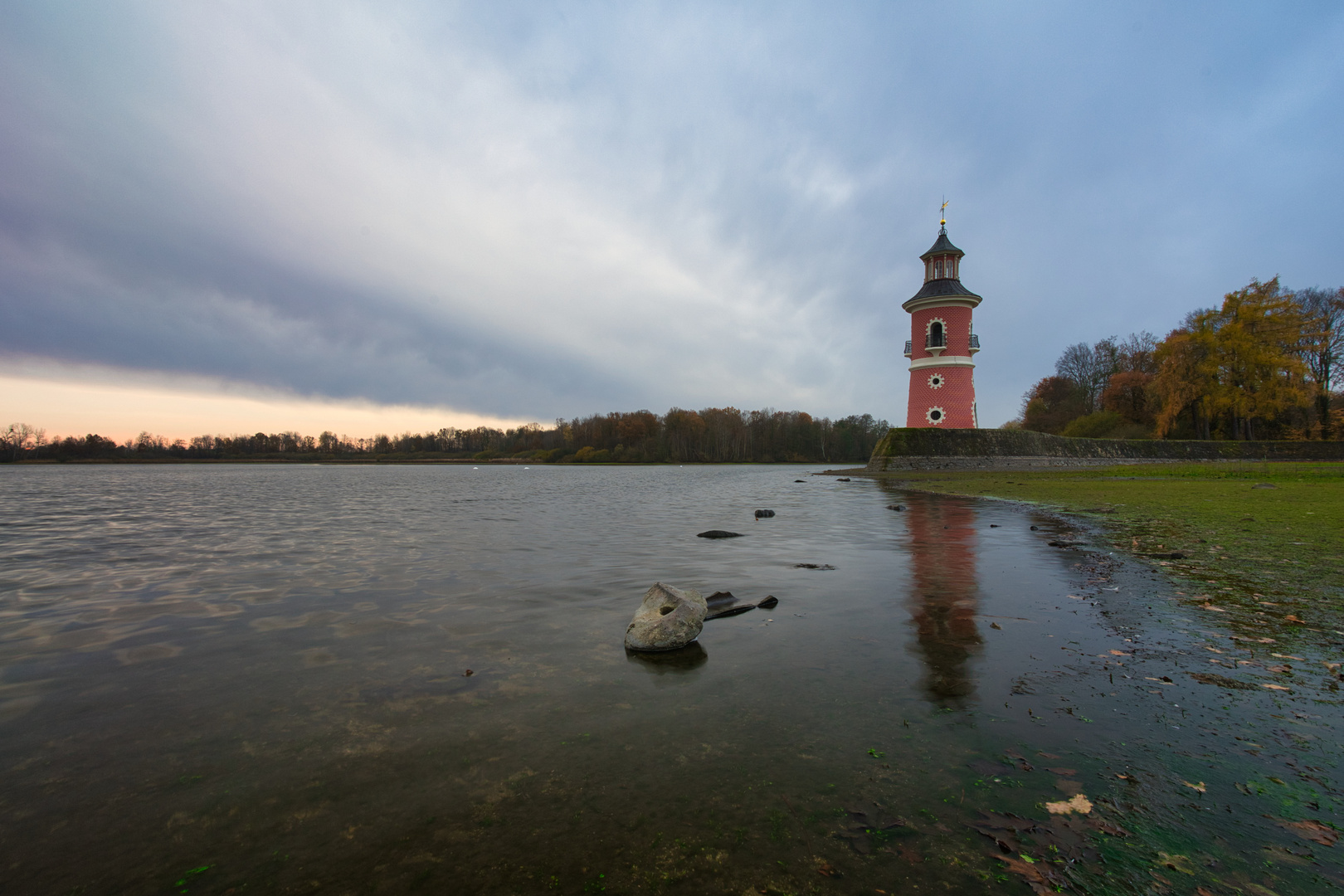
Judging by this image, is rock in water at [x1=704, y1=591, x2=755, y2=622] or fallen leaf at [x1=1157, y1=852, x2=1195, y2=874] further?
rock in water at [x1=704, y1=591, x2=755, y2=622]

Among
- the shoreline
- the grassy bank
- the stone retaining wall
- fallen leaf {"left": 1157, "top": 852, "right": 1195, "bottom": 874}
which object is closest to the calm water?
fallen leaf {"left": 1157, "top": 852, "right": 1195, "bottom": 874}

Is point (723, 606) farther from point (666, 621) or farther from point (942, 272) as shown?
point (942, 272)

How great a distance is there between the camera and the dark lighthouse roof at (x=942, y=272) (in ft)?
165

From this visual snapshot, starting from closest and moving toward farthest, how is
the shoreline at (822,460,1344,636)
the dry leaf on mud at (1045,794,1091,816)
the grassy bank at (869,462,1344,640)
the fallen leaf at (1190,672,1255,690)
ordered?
the dry leaf on mud at (1045,794,1091,816)
the fallen leaf at (1190,672,1255,690)
the grassy bank at (869,462,1344,640)
the shoreline at (822,460,1344,636)

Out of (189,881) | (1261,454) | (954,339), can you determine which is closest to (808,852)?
(189,881)

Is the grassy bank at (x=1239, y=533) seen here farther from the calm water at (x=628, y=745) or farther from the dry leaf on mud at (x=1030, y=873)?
the dry leaf on mud at (x=1030, y=873)

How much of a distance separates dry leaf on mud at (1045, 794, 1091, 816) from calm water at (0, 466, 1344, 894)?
0.06 meters

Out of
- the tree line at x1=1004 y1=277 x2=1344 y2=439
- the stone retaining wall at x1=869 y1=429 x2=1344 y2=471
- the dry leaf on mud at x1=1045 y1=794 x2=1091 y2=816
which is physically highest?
the tree line at x1=1004 y1=277 x2=1344 y2=439

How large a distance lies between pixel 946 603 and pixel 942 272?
5234 centimetres

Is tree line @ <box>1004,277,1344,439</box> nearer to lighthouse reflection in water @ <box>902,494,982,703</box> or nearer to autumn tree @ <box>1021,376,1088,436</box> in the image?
autumn tree @ <box>1021,376,1088,436</box>

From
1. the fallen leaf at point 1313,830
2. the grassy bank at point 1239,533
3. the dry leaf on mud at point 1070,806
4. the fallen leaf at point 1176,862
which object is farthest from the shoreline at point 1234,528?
the fallen leaf at point 1176,862

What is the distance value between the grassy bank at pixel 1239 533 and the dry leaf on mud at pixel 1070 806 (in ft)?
15.4

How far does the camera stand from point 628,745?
4230 mm

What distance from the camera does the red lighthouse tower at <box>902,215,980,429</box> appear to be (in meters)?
49.3
